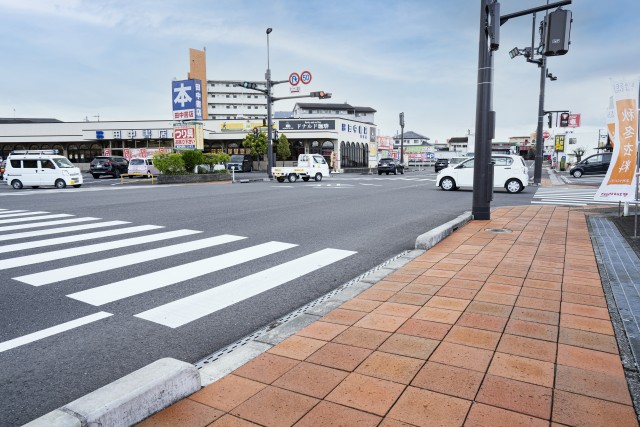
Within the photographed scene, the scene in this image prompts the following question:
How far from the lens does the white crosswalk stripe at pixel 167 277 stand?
4.52 metres

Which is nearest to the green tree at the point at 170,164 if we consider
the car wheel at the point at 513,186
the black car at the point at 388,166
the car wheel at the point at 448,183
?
the car wheel at the point at 448,183

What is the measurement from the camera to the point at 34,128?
49.9 meters

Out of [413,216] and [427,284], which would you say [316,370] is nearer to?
[427,284]

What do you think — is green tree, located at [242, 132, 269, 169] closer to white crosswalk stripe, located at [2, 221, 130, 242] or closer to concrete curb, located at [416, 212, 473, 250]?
white crosswalk stripe, located at [2, 221, 130, 242]

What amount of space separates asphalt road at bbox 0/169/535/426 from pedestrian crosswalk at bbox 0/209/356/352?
3cm

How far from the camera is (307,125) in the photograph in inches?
1960

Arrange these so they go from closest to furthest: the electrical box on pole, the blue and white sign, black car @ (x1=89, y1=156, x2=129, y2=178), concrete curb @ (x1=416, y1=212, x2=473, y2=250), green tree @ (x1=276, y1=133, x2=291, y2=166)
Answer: concrete curb @ (x1=416, y1=212, x2=473, y2=250) < the electrical box on pole < the blue and white sign < black car @ (x1=89, y1=156, x2=129, y2=178) < green tree @ (x1=276, y1=133, x2=291, y2=166)

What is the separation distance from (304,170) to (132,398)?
25265 mm

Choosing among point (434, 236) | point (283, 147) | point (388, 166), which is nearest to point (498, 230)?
point (434, 236)

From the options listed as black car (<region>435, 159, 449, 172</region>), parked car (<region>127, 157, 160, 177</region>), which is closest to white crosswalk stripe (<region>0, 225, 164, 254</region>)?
parked car (<region>127, 157, 160, 177</region>)

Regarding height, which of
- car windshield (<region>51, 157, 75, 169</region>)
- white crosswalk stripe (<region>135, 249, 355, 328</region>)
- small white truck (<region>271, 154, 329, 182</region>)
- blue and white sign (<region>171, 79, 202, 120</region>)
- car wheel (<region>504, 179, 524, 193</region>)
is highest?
blue and white sign (<region>171, 79, 202, 120</region>)

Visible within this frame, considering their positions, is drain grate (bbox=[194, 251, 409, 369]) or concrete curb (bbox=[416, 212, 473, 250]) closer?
drain grate (bbox=[194, 251, 409, 369])

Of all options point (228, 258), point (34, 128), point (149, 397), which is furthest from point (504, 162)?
point (34, 128)

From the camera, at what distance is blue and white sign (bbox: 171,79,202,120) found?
28.0m
